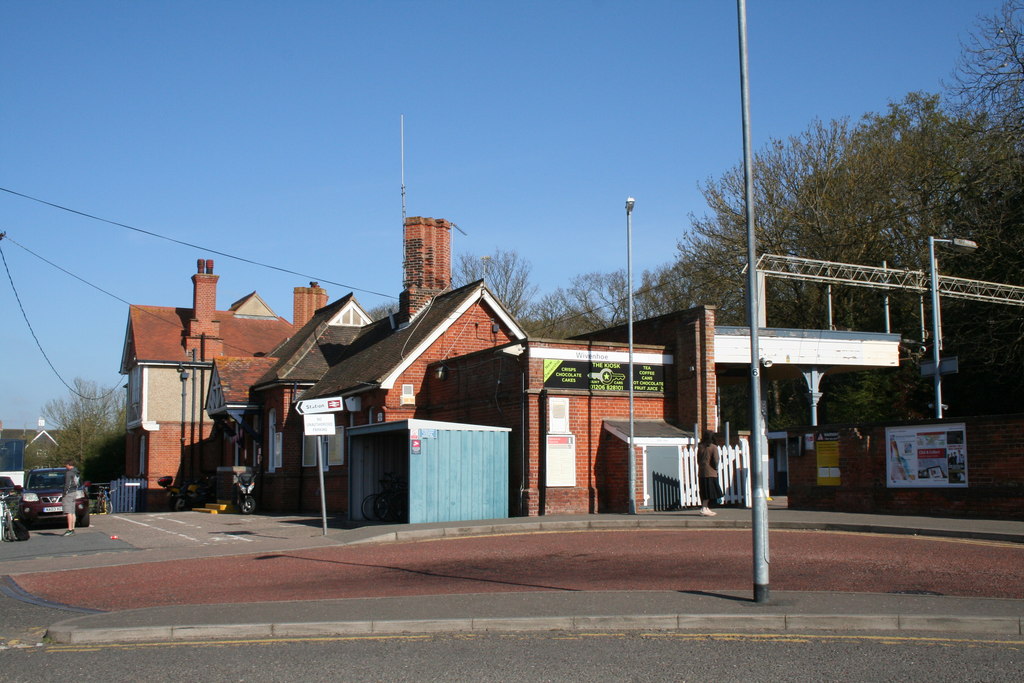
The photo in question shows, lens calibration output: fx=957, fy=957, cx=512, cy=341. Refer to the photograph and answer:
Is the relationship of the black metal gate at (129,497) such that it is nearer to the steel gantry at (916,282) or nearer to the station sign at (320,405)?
the station sign at (320,405)

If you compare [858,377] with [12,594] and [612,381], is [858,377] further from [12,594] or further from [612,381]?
[12,594]

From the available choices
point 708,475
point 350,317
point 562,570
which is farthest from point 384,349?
point 562,570

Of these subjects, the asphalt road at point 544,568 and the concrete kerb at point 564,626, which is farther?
the asphalt road at point 544,568

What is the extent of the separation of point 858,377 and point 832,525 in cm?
2598

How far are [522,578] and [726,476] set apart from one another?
1162cm

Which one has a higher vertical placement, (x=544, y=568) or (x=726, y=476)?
(x=726, y=476)

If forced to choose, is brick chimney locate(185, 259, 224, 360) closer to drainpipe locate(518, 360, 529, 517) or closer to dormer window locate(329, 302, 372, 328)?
dormer window locate(329, 302, 372, 328)

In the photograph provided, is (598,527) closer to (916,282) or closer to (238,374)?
(916,282)

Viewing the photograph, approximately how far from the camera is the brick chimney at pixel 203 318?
45.2 meters

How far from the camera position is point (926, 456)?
18938 millimetres

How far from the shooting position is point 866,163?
3872 cm

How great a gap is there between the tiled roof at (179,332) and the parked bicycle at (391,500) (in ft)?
78.9

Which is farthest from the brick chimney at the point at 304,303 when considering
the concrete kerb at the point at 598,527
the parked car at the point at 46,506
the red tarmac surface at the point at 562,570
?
the red tarmac surface at the point at 562,570

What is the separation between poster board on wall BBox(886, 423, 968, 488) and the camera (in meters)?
18.3
